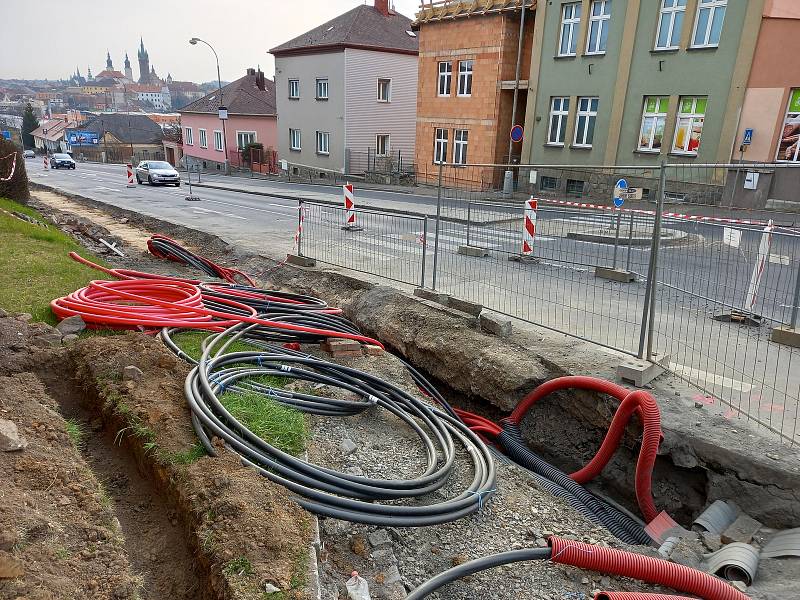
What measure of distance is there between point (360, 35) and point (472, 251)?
98.1ft

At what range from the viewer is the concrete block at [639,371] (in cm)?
510

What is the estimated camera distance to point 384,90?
35781mm

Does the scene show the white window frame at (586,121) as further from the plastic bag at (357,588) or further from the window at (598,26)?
the plastic bag at (357,588)

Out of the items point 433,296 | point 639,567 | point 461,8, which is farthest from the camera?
point 461,8

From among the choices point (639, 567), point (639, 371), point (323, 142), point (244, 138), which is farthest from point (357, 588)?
point (244, 138)

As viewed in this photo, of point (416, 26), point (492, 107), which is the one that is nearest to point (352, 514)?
point (492, 107)

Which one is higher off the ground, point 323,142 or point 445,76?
point 445,76

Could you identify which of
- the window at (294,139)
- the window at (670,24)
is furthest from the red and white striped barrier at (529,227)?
the window at (294,139)

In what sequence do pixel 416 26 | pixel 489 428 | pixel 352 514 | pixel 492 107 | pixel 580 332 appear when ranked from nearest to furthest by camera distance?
1. pixel 352 514
2. pixel 489 428
3. pixel 580 332
4. pixel 492 107
5. pixel 416 26

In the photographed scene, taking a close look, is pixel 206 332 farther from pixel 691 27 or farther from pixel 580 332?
pixel 691 27

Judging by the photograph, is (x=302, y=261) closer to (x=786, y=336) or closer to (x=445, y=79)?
(x=786, y=336)

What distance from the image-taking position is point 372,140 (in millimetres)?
35375

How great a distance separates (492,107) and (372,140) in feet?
38.6

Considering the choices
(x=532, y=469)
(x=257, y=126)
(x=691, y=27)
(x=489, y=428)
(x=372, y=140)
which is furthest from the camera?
(x=257, y=126)
